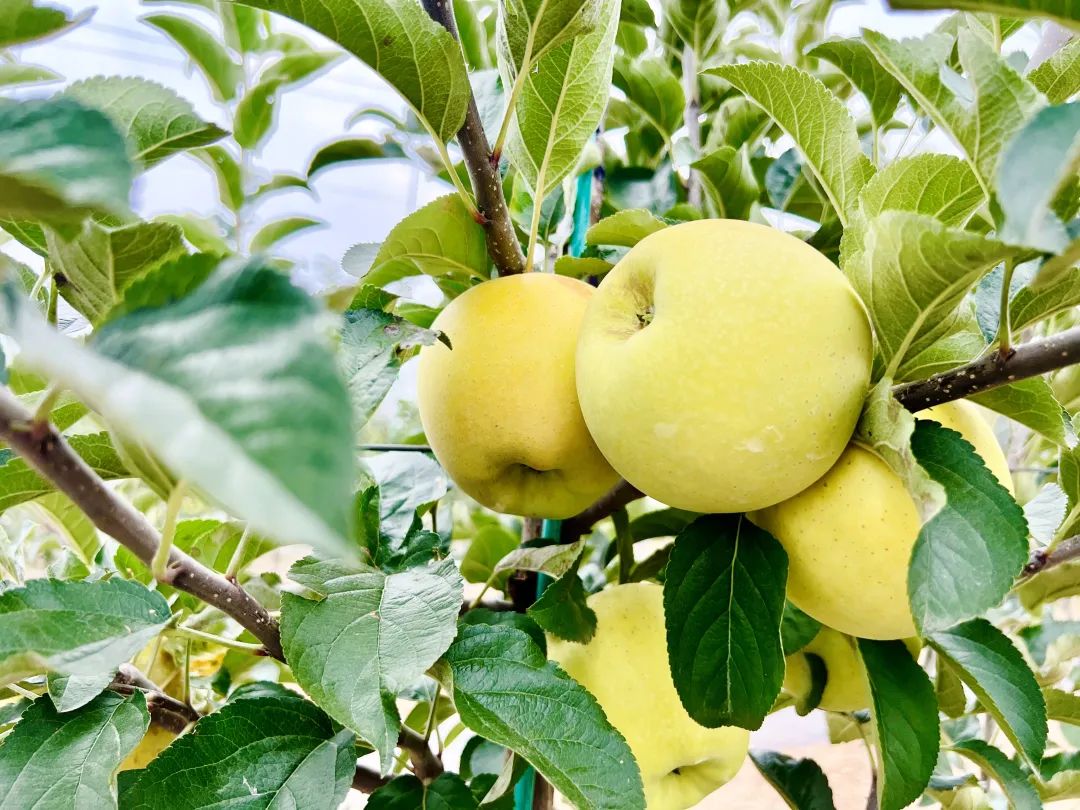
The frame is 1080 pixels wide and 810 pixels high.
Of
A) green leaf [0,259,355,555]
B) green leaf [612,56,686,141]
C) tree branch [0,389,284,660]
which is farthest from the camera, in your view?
green leaf [612,56,686,141]

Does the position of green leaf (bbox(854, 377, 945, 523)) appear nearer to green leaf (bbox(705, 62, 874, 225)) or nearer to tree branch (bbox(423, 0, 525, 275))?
green leaf (bbox(705, 62, 874, 225))

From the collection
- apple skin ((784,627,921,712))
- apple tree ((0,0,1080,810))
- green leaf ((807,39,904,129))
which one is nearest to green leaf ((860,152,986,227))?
apple tree ((0,0,1080,810))

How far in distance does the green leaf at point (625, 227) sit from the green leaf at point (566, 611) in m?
0.22

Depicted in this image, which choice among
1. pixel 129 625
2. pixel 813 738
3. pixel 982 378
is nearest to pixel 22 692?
pixel 129 625

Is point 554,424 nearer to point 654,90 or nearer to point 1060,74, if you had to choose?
point 1060,74

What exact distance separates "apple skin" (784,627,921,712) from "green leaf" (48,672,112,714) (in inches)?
17.4

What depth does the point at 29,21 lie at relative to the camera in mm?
297

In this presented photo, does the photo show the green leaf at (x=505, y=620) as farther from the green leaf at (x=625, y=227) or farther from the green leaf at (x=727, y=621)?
the green leaf at (x=625, y=227)

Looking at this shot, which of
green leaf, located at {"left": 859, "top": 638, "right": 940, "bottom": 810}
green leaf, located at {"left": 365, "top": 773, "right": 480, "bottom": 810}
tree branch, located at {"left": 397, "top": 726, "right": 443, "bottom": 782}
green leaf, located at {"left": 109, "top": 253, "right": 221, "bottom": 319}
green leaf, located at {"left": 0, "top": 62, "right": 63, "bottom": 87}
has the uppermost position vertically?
green leaf, located at {"left": 109, "top": 253, "right": 221, "bottom": 319}

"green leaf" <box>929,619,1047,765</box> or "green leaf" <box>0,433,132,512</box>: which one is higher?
"green leaf" <box>0,433,132,512</box>

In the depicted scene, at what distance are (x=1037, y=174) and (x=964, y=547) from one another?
0.17 meters

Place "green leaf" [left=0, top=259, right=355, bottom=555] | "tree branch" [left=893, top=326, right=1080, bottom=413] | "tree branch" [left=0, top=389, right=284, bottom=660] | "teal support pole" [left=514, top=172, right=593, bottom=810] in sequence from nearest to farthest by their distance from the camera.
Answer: "green leaf" [left=0, top=259, right=355, bottom=555]
"tree branch" [left=0, top=389, right=284, bottom=660]
"tree branch" [left=893, top=326, right=1080, bottom=413]
"teal support pole" [left=514, top=172, right=593, bottom=810]

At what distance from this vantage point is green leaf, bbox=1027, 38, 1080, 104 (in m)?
0.38

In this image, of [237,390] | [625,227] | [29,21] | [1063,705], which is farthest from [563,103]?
[1063,705]
